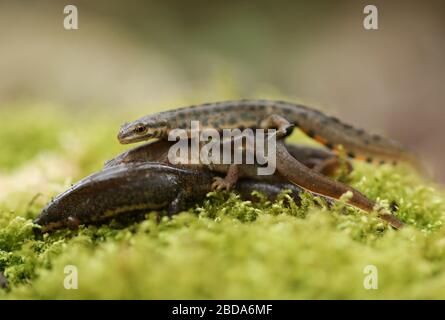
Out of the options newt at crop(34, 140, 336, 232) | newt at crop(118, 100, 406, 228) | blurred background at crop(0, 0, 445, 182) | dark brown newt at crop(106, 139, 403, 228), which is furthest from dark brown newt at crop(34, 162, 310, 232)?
blurred background at crop(0, 0, 445, 182)

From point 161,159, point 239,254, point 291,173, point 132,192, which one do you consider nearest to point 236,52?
point 161,159

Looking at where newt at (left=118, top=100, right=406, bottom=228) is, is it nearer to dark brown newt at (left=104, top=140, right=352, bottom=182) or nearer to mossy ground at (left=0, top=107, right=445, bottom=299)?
dark brown newt at (left=104, top=140, right=352, bottom=182)

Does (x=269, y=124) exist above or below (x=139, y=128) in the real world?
above

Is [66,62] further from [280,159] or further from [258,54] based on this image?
[280,159]

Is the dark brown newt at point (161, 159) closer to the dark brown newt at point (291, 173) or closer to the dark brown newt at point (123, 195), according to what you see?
the dark brown newt at point (291, 173)

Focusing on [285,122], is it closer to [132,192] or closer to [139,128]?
[139,128]

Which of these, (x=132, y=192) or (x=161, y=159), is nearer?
(x=132, y=192)
